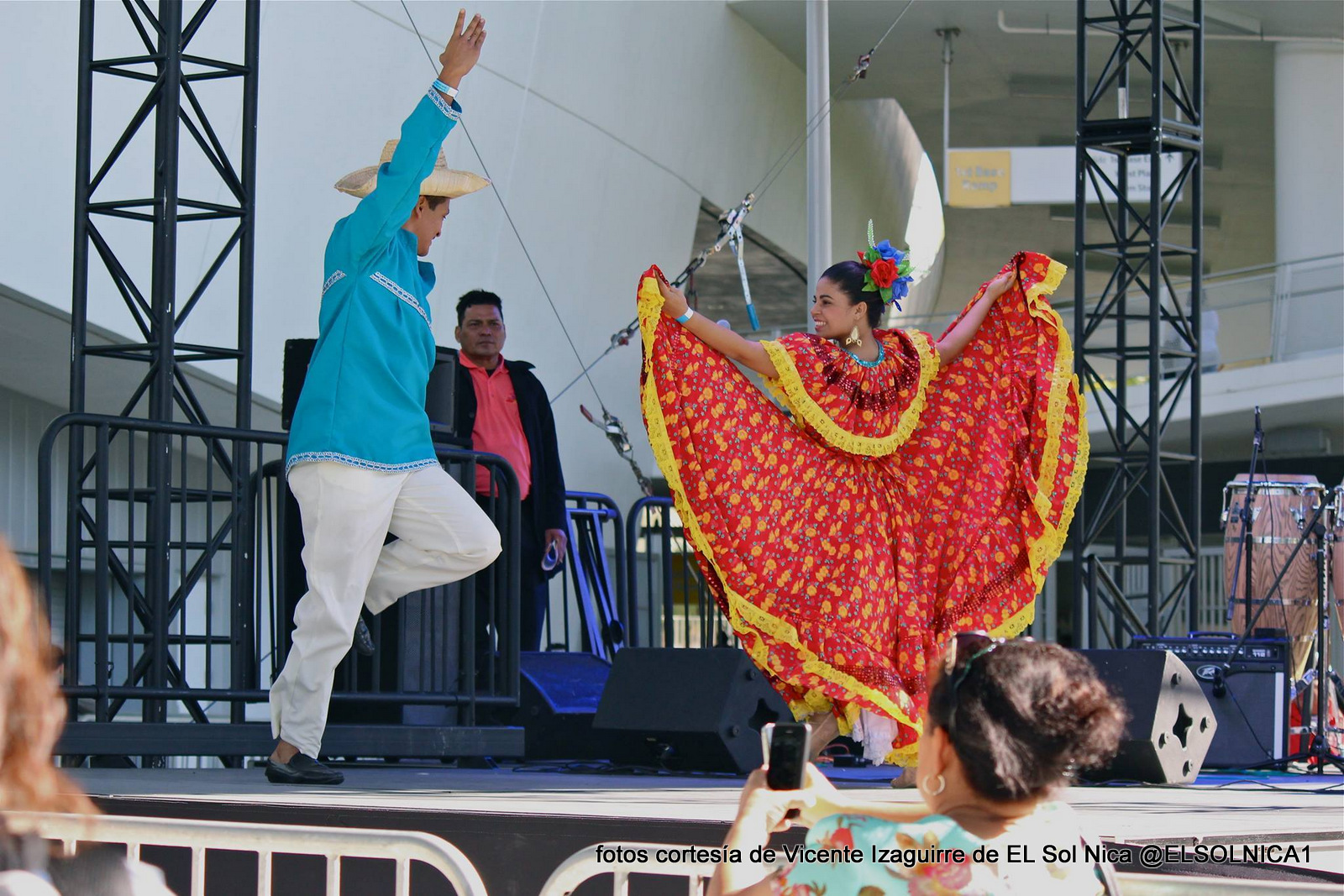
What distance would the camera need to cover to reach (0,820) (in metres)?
1.39

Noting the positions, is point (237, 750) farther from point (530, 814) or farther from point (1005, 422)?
point (1005, 422)

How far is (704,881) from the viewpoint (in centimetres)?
254

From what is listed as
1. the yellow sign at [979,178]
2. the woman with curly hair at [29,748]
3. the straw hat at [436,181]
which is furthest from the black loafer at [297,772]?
the yellow sign at [979,178]

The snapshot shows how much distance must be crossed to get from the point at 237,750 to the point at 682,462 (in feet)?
5.23

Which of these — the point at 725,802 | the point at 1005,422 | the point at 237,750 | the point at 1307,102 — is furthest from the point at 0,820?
the point at 1307,102

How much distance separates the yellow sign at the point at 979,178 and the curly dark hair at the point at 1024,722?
1112cm

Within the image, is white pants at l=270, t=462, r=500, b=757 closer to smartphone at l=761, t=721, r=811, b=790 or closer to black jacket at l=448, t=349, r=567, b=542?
black jacket at l=448, t=349, r=567, b=542

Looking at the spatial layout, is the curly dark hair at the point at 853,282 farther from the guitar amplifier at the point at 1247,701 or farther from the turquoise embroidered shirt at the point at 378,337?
the guitar amplifier at the point at 1247,701

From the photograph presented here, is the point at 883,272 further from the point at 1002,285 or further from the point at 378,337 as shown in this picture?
the point at 378,337

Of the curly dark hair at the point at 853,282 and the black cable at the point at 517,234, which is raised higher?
the black cable at the point at 517,234

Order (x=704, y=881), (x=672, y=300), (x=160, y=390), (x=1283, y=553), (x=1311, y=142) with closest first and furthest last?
1. (x=704, y=881)
2. (x=672, y=300)
3. (x=160, y=390)
4. (x=1283, y=553)
5. (x=1311, y=142)

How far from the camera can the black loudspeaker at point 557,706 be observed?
216 inches

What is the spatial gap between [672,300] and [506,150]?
6.01m

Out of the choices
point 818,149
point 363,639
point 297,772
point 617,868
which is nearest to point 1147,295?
point 818,149
